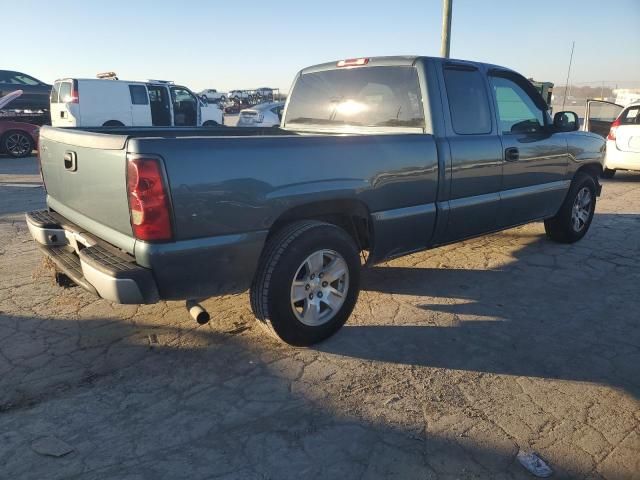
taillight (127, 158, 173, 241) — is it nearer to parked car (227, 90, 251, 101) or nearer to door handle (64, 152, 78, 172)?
door handle (64, 152, 78, 172)

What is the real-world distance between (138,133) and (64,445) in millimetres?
2562

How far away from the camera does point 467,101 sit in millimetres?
4102

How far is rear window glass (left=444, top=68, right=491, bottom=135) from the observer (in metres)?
3.96

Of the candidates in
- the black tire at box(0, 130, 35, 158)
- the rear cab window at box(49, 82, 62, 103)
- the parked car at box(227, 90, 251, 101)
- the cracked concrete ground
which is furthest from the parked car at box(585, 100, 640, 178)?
the parked car at box(227, 90, 251, 101)

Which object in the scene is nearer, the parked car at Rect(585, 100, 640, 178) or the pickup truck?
the pickup truck

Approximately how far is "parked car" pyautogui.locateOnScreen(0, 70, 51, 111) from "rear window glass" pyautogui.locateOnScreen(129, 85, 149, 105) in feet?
14.2

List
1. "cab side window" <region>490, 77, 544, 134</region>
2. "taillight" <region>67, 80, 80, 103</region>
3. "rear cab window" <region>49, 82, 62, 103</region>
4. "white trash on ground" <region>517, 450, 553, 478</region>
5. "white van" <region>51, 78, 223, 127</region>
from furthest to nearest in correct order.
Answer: "rear cab window" <region>49, 82, 62, 103</region>
"white van" <region>51, 78, 223, 127</region>
"taillight" <region>67, 80, 80, 103</region>
"cab side window" <region>490, 77, 544, 134</region>
"white trash on ground" <region>517, 450, 553, 478</region>

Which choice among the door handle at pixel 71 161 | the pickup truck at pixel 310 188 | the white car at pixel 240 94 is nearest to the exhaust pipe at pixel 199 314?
the pickup truck at pixel 310 188

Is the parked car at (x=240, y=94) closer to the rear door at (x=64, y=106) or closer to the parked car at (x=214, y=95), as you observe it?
the parked car at (x=214, y=95)

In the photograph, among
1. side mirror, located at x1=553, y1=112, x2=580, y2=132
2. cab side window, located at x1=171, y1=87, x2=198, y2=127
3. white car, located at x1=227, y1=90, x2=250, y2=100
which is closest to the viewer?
side mirror, located at x1=553, y1=112, x2=580, y2=132

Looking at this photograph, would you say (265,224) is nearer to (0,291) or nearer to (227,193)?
(227,193)

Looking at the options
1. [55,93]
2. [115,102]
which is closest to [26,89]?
[55,93]

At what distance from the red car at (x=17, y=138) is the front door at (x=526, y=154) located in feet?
40.5

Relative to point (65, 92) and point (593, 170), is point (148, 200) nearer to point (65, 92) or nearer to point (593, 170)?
point (593, 170)
